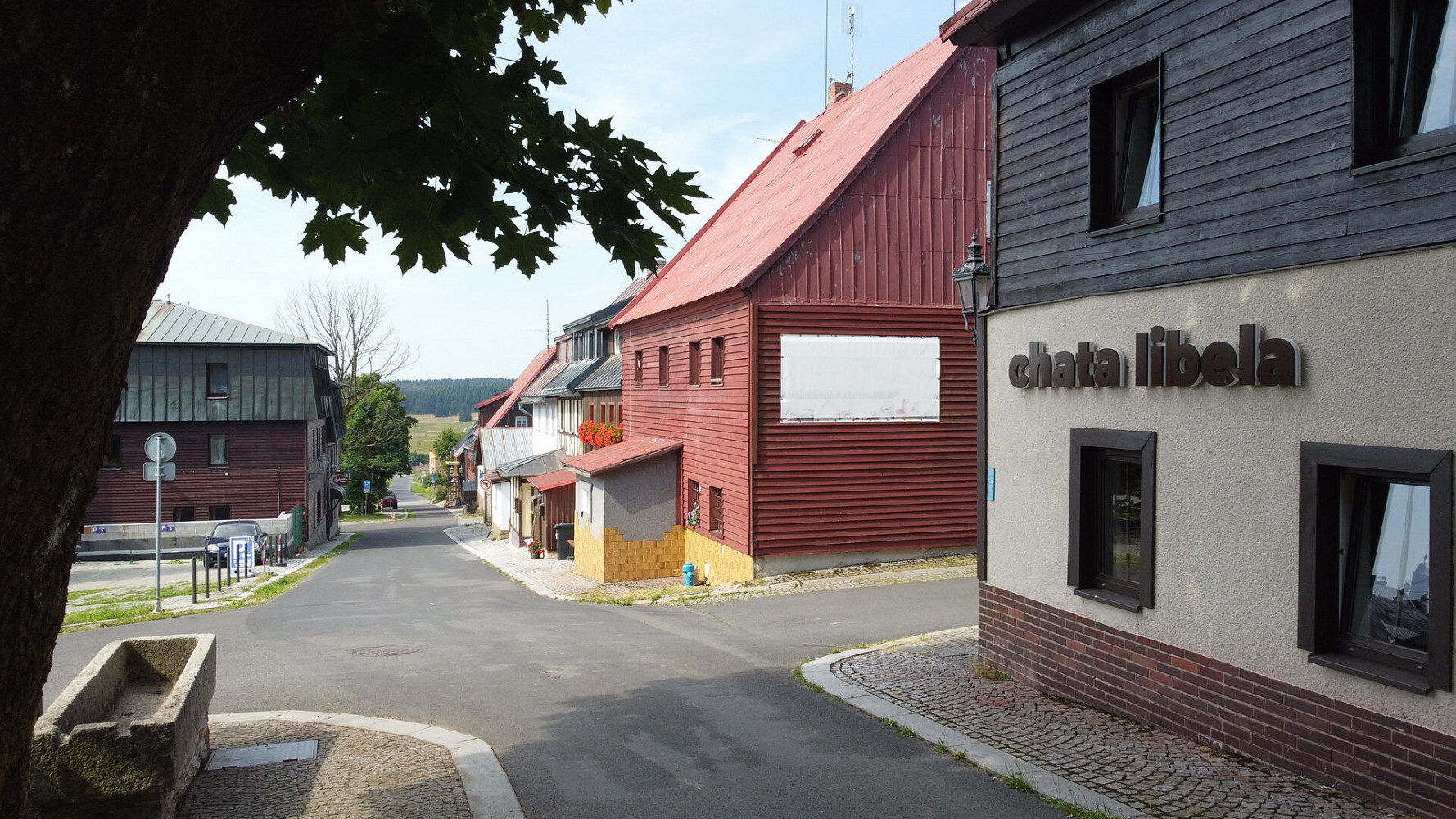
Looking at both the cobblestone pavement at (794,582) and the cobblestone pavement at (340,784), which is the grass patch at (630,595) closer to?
the cobblestone pavement at (794,582)

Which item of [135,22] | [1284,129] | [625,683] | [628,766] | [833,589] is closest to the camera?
[135,22]

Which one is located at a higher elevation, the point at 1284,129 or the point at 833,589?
the point at 1284,129

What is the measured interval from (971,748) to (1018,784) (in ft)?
2.75

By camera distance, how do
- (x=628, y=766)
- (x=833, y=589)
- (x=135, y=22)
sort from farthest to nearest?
1. (x=833, y=589)
2. (x=628, y=766)
3. (x=135, y=22)

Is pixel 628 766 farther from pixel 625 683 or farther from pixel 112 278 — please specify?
pixel 112 278

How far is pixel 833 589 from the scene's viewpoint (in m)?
16.9

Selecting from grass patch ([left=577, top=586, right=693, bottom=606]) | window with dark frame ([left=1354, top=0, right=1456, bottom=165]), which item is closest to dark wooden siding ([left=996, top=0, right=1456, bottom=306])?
window with dark frame ([left=1354, top=0, right=1456, bottom=165])

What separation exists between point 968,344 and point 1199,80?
476 inches

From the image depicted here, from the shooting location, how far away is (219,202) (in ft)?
21.1

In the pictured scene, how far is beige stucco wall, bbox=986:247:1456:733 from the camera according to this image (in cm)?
578

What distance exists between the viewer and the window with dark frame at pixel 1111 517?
26.1 feet

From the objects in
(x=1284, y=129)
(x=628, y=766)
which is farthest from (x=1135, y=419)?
(x=628, y=766)

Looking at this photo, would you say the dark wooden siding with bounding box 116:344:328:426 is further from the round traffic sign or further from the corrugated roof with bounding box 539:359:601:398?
the round traffic sign

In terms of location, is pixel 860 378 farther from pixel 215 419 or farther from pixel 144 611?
pixel 215 419
